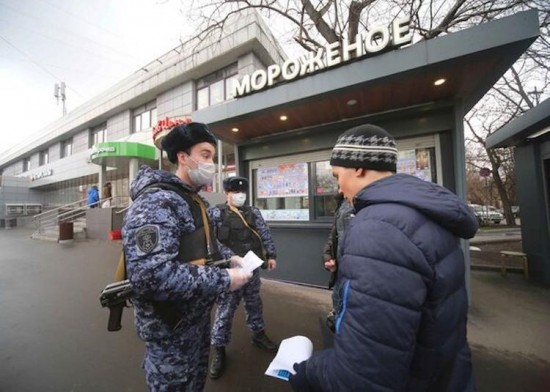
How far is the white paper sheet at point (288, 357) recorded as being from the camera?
1029 mm

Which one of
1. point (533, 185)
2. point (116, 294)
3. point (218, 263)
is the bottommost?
point (116, 294)

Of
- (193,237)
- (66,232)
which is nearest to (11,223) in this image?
(66,232)

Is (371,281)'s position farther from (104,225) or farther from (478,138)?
(478,138)

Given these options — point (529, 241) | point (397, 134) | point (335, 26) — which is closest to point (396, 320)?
point (397, 134)

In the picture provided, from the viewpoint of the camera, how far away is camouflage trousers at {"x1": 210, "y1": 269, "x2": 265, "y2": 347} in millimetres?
2652

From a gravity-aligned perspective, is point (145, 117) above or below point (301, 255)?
above

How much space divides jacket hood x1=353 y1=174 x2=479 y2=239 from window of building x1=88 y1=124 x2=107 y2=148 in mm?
24064

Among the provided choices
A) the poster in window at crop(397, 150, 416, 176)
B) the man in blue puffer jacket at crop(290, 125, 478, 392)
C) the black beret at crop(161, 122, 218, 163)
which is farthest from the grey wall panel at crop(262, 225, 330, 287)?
the man in blue puffer jacket at crop(290, 125, 478, 392)

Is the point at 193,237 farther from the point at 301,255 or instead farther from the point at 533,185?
the point at 533,185

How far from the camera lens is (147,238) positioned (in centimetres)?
117

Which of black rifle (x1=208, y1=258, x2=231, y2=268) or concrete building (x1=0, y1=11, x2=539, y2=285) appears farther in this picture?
concrete building (x1=0, y1=11, x2=539, y2=285)

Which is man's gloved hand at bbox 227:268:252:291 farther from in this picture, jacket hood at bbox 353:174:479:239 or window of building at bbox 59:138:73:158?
window of building at bbox 59:138:73:158

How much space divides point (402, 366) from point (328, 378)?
242mm

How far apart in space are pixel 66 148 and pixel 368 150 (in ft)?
106
